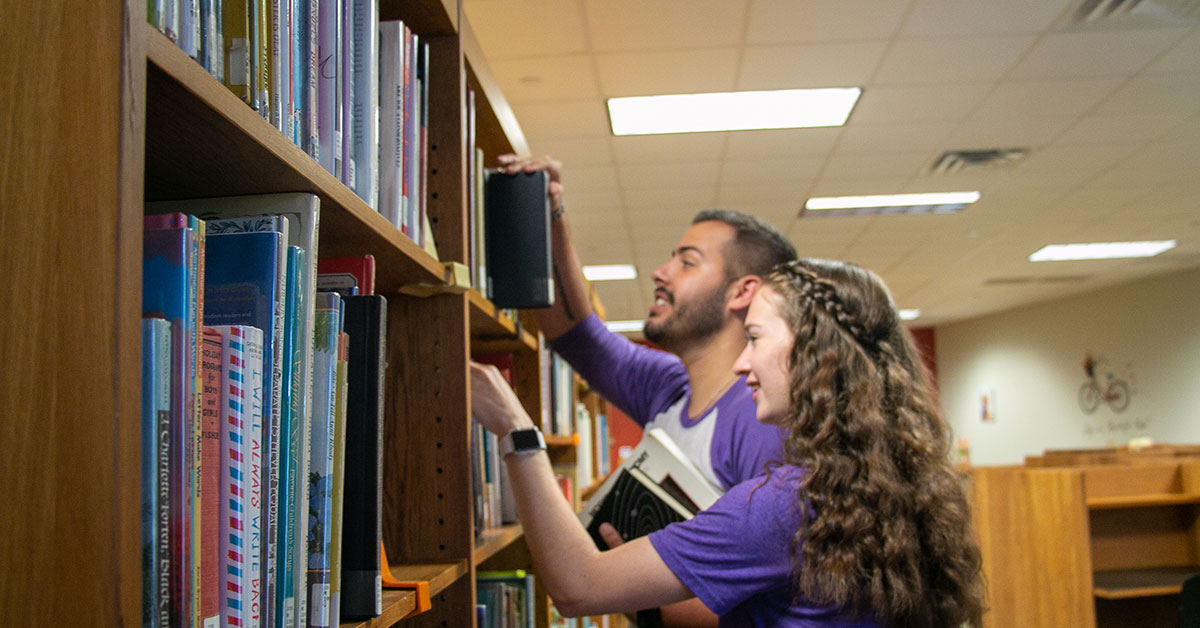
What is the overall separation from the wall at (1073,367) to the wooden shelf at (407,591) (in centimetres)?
782

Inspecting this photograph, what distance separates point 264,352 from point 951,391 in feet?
45.3

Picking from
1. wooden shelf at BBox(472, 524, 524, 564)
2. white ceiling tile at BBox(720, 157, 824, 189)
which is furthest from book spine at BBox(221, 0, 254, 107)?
white ceiling tile at BBox(720, 157, 824, 189)

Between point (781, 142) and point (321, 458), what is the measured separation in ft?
14.1

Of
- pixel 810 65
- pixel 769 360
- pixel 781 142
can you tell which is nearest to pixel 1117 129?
pixel 781 142

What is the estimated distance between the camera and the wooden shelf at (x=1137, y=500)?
405cm

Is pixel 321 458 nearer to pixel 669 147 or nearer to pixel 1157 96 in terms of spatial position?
pixel 669 147

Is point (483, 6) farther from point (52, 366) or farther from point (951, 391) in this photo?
point (951, 391)

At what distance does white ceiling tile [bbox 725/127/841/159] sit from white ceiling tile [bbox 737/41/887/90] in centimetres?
57

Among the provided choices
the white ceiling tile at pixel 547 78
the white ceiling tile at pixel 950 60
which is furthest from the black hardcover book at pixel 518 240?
the white ceiling tile at pixel 950 60

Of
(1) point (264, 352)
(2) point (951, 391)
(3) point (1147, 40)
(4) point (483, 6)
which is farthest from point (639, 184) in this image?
(2) point (951, 391)

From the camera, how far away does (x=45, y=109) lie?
0.38 m

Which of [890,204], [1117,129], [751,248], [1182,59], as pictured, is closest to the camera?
[751,248]

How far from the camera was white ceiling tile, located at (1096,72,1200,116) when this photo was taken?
3.99 metres

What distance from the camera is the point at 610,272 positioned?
8.22 meters
